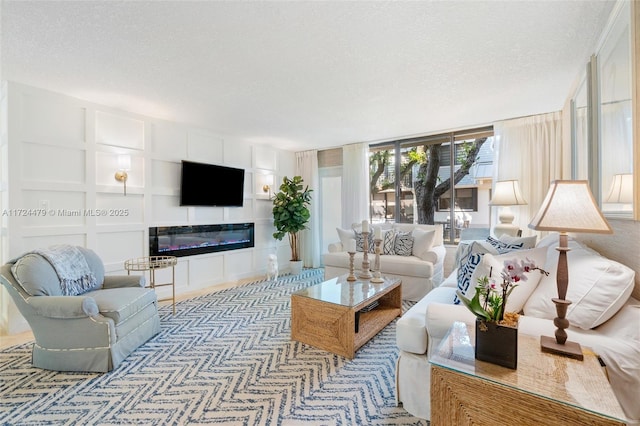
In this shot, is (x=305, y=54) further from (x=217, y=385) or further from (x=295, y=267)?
(x=295, y=267)

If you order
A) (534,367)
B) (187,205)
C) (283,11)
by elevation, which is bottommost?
(534,367)

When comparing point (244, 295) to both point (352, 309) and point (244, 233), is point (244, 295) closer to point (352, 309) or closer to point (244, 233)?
point (244, 233)

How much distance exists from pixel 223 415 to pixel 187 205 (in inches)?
118

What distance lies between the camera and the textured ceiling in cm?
175

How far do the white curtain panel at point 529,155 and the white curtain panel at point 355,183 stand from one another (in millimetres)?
2020

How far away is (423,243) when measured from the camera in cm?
384

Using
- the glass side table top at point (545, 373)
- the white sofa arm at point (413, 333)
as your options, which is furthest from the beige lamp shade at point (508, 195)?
the glass side table top at point (545, 373)

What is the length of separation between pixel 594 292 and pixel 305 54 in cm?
230

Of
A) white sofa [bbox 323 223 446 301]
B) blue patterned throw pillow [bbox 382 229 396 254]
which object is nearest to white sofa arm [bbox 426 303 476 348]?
white sofa [bbox 323 223 446 301]

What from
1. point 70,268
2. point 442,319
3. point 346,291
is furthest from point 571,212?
point 70,268

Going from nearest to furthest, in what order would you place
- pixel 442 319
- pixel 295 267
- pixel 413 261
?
pixel 442 319 → pixel 413 261 → pixel 295 267

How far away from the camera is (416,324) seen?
62.5 inches

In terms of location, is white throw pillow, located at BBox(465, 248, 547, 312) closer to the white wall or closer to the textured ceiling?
the textured ceiling

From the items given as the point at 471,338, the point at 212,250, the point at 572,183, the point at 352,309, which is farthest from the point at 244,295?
the point at 572,183
